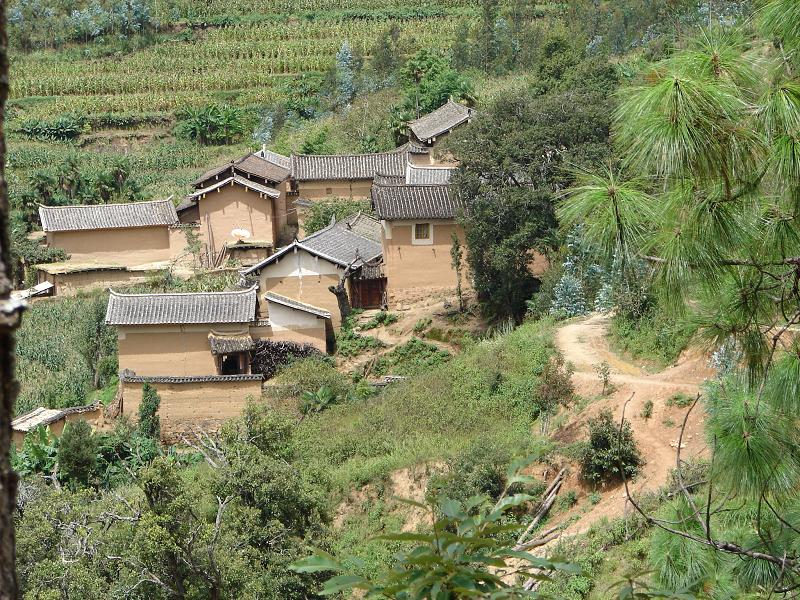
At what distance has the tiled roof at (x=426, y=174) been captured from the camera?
102 feet

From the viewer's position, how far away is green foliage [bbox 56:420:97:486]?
1983 centimetres

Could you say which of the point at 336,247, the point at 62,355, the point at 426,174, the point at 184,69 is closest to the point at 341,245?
the point at 336,247

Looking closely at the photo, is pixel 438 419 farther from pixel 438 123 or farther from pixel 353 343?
pixel 438 123

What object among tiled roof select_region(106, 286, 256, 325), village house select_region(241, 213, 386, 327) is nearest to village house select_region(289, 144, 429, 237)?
village house select_region(241, 213, 386, 327)

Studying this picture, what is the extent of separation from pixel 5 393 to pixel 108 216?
30933 mm

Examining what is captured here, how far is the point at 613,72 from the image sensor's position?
106 ft

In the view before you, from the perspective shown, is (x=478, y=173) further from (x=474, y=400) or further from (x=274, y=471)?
(x=274, y=471)

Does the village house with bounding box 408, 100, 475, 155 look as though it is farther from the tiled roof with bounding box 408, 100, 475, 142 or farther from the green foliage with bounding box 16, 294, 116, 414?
the green foliage with bounding box 16, 294, 116, 414

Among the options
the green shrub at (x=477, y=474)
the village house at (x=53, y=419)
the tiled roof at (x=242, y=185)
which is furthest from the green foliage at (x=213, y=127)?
the green shrub at (x=477, y=474)

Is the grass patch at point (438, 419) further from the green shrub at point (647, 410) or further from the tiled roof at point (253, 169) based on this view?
the tiled roof at point (253, 169)

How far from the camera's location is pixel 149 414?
2219cm

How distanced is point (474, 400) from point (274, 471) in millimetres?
6567

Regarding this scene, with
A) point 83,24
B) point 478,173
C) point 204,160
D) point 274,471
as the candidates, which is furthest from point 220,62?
point 274,471

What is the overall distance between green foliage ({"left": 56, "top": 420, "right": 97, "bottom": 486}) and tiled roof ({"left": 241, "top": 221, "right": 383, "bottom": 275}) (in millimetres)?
6837
